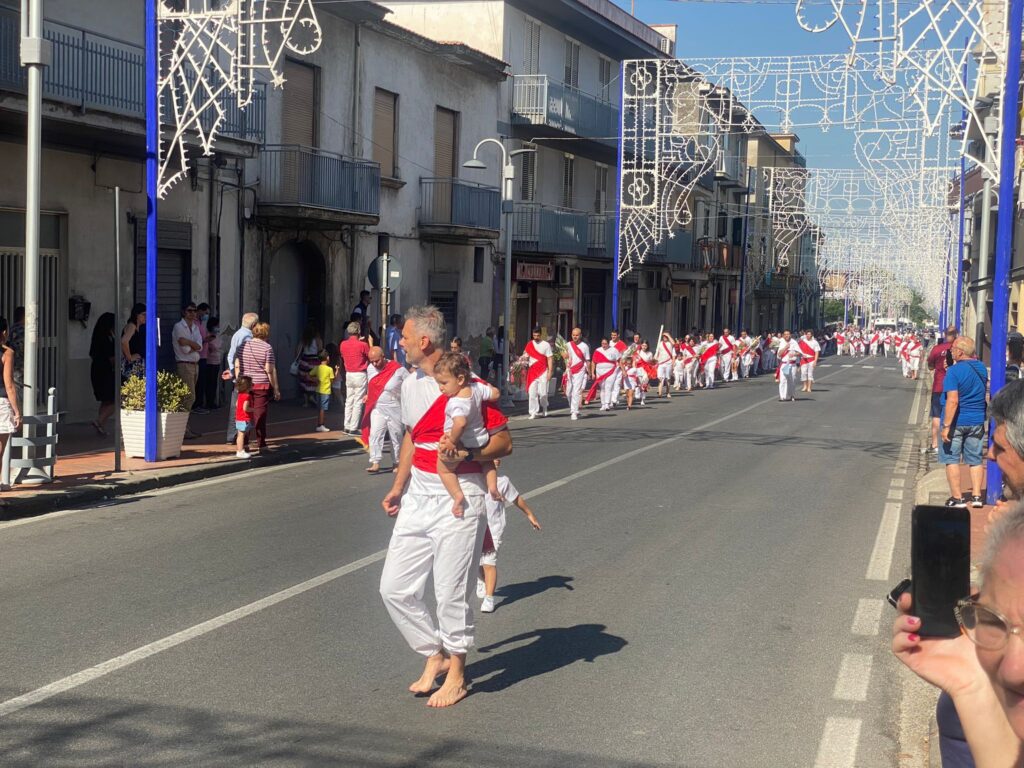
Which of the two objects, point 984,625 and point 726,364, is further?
point 726,364

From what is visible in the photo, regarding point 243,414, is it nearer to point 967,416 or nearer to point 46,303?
point 46,303

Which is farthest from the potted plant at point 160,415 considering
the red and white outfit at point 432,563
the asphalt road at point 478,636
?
the red and white outfit at point 432,563

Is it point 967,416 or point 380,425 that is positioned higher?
point 967,416

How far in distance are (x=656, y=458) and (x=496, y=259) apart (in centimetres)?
1826

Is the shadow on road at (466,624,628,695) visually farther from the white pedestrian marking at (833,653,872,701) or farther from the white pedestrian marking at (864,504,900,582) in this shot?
the white pedestrian marking at (864,504,900,582)

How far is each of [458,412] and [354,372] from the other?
11.6m

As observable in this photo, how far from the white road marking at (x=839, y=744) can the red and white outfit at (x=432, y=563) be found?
1.59 meters

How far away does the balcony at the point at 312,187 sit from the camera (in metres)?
23.0

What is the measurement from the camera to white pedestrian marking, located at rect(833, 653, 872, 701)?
6.17 meters

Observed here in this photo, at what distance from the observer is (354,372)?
17516 mm

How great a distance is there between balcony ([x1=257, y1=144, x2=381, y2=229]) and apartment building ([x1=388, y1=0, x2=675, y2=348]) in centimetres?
880

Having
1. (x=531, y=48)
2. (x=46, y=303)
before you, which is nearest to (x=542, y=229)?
(x=531, y=48)

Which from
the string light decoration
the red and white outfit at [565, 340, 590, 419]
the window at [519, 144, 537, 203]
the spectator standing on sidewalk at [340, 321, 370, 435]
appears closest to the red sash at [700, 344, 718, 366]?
the window at [519, 144, 537, 203]

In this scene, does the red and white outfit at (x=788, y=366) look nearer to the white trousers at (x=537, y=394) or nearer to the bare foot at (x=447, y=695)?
the white trousers at (x=537, y=394)
